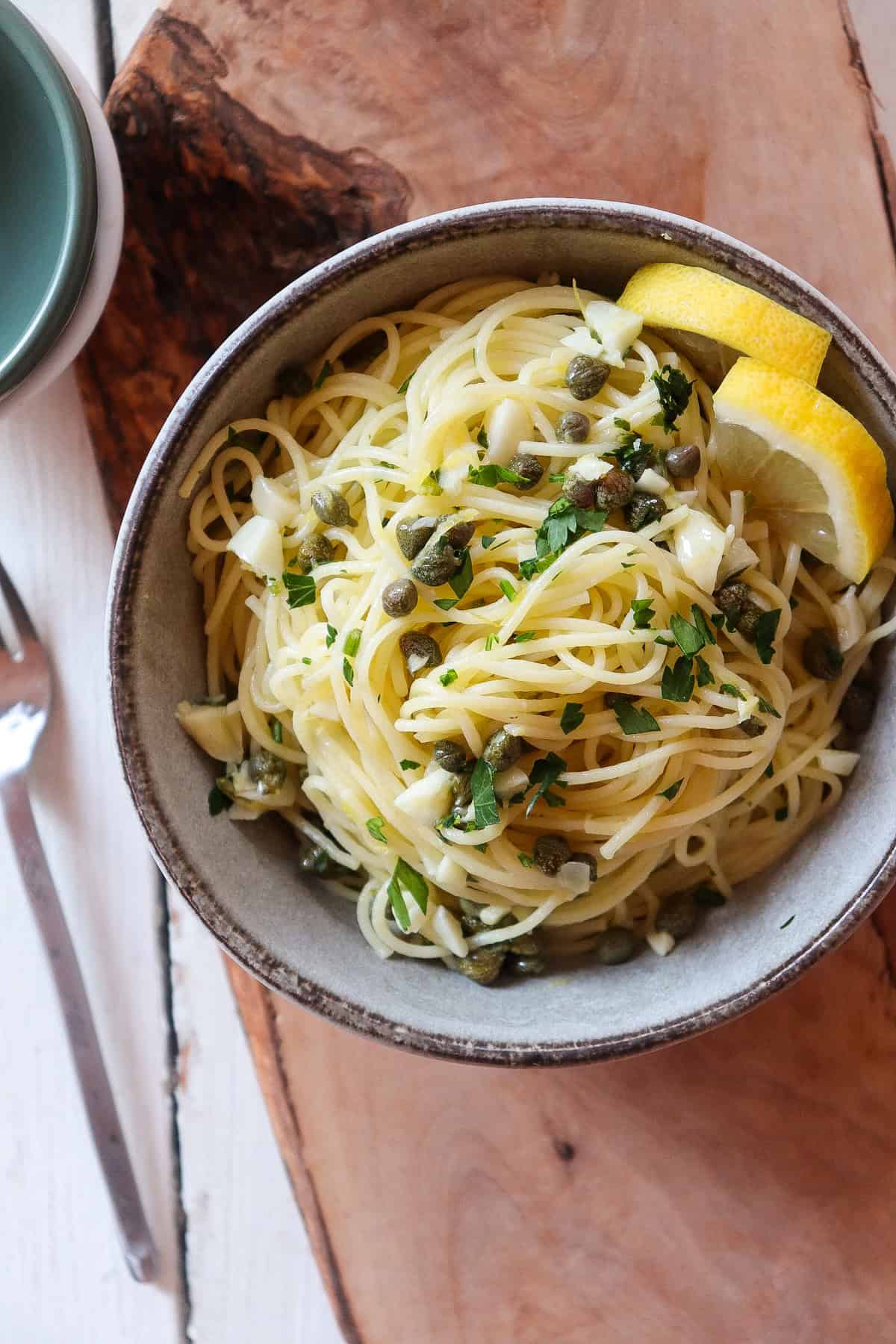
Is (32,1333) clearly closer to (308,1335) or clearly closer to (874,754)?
(308,1335)

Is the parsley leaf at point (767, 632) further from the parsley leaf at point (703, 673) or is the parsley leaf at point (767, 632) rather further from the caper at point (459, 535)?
the caper at point (459, 535)

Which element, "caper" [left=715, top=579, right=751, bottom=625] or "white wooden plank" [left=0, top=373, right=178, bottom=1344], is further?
"white wooden plank" [left=0, top=373, right=178, bottom=1344]

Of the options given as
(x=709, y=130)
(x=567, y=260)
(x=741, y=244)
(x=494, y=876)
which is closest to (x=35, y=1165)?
(x=494, y=876)

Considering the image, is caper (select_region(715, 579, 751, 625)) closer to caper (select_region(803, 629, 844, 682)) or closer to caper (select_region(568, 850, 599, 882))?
caper (select_region(803, 629, 844, 682))

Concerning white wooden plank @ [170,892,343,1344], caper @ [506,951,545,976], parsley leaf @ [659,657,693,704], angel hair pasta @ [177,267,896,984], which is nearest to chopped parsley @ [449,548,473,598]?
angel hair pasta @ [177,267,896,984]

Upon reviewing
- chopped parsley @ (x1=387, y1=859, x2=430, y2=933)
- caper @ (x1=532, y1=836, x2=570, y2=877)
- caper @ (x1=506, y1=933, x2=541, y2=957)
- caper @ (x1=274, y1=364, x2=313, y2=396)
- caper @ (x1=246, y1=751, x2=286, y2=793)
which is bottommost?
caper @ (x1=506, y1=933, x2=541, y2=957)

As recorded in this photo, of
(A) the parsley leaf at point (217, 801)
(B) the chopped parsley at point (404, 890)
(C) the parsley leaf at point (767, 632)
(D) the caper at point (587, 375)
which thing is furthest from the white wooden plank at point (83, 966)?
(C) the parsley leaf at point (767, 632)

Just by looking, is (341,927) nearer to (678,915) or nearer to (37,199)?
(678,915)
